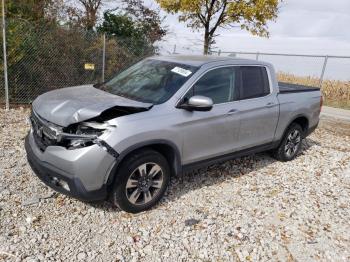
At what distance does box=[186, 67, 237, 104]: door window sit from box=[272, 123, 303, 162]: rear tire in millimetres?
1710

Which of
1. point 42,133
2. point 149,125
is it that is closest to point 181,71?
point 149,125

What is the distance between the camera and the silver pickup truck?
10.6ft

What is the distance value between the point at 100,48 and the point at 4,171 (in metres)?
5.77

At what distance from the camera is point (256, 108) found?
4719mm

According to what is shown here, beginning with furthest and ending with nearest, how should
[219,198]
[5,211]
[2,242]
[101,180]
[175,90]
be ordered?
[219,198], [175,90], [5,211], [101,180], [2,242]

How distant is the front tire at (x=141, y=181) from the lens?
11.3ft

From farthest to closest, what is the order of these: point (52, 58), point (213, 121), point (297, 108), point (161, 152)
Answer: point (52, 58), point (297, 108), point (213, 121), point (161, 152)

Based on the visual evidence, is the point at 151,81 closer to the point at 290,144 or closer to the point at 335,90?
the point at 290,144

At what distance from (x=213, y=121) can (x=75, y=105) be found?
1684 mm

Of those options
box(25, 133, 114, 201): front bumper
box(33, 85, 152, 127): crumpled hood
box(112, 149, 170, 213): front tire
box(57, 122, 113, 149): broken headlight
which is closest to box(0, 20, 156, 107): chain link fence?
box(33, 85, 152, 127): crumpled hood

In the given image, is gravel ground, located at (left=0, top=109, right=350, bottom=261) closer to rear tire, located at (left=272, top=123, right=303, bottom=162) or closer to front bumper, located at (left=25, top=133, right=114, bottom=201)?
front bumper, located at (left=25, top=133, right=114, bottom=201)

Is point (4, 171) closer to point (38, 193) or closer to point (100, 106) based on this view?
point (38, 193)

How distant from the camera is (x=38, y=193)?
395cm

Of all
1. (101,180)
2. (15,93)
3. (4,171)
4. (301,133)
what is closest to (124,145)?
(101,180)
